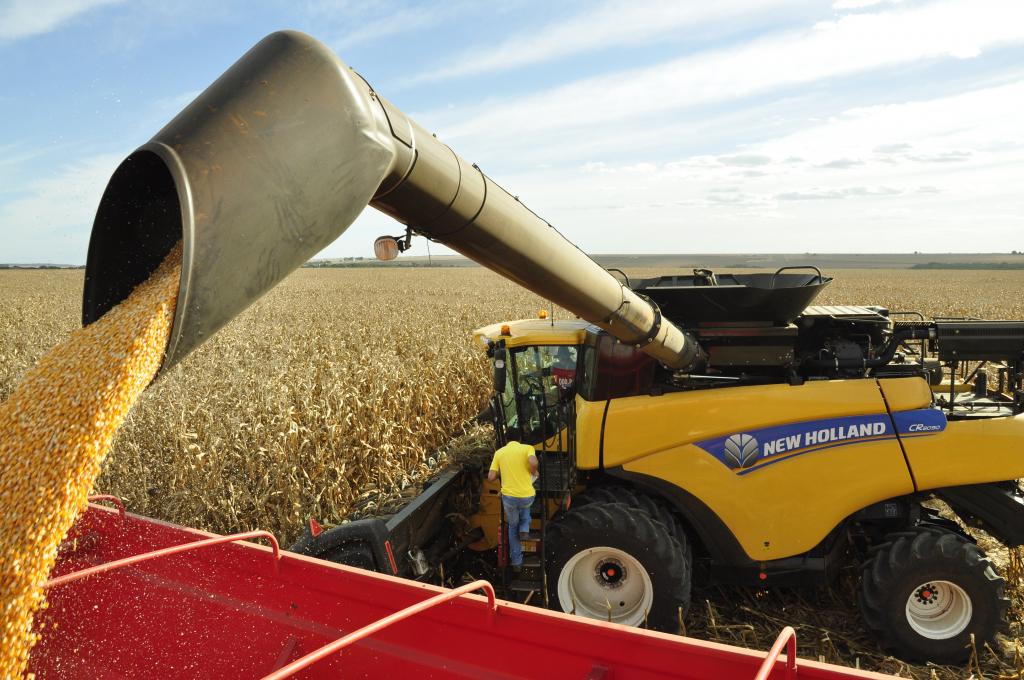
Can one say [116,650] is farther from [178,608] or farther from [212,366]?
[212,366]

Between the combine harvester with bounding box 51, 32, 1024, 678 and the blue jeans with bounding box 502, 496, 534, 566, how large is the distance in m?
0.13

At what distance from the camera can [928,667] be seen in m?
3.87

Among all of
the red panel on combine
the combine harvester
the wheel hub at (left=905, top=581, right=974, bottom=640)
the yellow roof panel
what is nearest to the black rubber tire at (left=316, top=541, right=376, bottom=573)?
the combine harvester

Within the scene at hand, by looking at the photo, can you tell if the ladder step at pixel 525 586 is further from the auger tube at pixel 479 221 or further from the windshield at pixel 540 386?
the auger tube at pixel 479 221

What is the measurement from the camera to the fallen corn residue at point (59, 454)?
203cm

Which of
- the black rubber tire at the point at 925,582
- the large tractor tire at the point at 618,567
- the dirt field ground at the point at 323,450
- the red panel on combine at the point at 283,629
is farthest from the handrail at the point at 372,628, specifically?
the black rubber tire at the point at 925,582

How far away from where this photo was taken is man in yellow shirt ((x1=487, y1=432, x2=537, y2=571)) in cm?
422

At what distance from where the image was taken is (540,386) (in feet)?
15.1

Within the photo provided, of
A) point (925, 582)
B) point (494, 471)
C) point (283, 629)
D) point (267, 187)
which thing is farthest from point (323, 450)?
point (267, 187)

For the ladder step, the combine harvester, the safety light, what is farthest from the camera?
the ladder step

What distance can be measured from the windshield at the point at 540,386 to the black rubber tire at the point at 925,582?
80.3 inches

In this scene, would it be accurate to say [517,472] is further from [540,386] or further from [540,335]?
[540,335]

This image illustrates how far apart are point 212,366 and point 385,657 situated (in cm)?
844

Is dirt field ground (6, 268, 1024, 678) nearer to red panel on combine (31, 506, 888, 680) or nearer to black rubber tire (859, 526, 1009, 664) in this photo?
black rubber tire (859, 526, 1009, 664)
